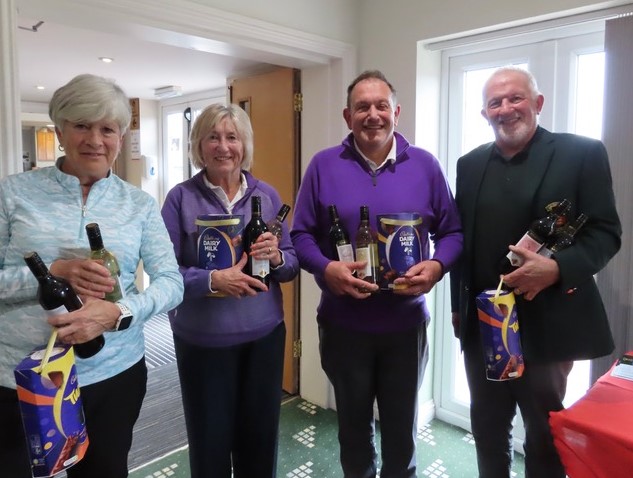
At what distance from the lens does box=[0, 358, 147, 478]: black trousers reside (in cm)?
114

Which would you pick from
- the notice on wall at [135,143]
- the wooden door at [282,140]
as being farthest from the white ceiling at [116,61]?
the notice on wall at [135,143]

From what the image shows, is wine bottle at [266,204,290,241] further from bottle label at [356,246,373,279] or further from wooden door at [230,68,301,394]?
wooden door at [230,68,301,394]

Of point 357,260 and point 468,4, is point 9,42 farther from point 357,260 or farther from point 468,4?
point 468,4

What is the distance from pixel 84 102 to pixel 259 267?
61cm

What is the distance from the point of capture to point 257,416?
1.60 meters

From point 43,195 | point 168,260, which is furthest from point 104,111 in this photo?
point 168,260

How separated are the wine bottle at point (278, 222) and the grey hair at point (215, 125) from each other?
0.21 meters

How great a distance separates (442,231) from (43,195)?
3.81ft

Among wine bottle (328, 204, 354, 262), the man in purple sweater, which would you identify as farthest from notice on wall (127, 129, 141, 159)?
wine bottle (328, 204, 354, 262)

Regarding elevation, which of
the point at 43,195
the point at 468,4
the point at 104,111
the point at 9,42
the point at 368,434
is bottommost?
the point at 368,434

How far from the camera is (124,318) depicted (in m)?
1.13

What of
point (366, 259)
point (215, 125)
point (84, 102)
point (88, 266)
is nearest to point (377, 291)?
point (366, 259)

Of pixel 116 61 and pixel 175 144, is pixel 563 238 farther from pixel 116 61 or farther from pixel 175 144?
pixel 175 144

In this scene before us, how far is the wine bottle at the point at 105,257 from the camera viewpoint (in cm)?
110
